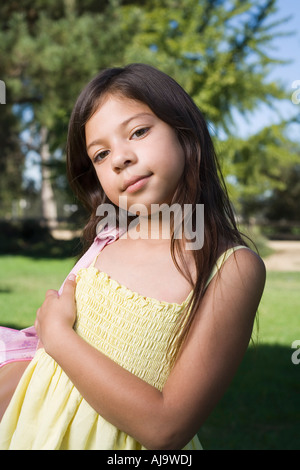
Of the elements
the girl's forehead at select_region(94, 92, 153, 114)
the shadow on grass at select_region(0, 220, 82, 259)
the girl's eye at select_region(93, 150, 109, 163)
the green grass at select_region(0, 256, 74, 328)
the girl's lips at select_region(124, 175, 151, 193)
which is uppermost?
the girl's forehead at select_region(94, 92, 153, 114)

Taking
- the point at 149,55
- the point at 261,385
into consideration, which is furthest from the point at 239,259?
the point at 149,55

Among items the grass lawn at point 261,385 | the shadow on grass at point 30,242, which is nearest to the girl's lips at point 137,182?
the grass lawn at point 261,385

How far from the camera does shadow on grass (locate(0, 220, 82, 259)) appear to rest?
661 inches

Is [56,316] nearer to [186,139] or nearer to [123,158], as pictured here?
[123,158]

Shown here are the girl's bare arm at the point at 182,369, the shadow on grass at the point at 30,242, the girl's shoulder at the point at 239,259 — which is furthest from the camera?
the shadow on grass at the point at 30,242

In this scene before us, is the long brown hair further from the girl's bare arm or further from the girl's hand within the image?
the girl's hand

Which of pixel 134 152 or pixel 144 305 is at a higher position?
pixel 134 152

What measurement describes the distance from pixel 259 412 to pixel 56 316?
3.18 m

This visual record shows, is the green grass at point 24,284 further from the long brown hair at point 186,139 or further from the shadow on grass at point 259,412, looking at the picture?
the long brown hair at point 186,139

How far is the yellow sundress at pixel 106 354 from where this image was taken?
0.94 metres

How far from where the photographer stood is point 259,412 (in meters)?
3.83

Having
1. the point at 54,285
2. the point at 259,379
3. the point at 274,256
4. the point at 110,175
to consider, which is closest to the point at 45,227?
the point at 274,256

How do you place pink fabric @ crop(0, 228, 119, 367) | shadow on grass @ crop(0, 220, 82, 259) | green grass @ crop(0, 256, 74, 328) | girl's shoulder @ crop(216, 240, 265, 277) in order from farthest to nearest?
shadow on grass @ crop(0, 220, 82, 259), green grass @ crop(0, 256, 74, 328), pink fabric @ crop(0, 228, 119, 367), girl's shoulder @ crop(216, 240, 265, 277)

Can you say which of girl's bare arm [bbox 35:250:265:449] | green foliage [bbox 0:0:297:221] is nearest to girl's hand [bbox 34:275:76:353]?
girl's bare arm [bbox 35:250:265:449]
